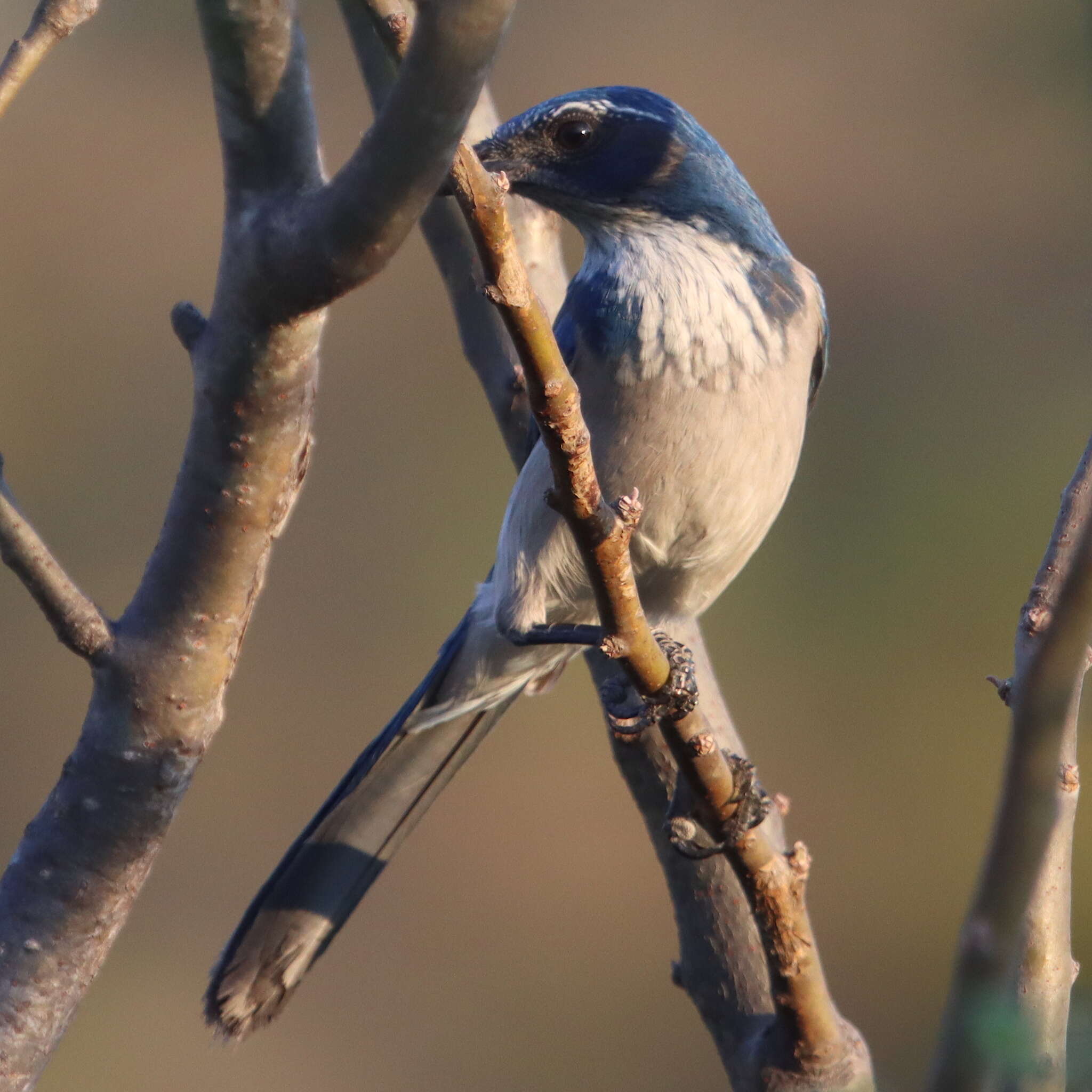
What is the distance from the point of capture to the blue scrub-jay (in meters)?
1.86

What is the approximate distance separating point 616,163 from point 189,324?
2.72ft

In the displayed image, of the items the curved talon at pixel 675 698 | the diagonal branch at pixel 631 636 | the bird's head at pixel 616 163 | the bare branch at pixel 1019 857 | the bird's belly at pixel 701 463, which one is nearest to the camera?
the bare branch at pixel 1019 857

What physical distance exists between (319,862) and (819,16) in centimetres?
423

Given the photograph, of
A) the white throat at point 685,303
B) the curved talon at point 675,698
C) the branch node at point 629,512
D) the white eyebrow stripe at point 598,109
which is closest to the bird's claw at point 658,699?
the curved talon at point 675,698

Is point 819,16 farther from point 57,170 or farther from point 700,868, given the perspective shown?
point 700,868

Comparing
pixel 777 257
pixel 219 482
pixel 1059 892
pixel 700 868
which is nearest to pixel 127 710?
pixel 219 482

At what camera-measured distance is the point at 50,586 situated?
56.9 inches

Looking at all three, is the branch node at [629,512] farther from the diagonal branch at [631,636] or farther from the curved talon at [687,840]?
the curved talon at [687,840]

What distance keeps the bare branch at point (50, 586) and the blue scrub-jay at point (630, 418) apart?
68 centimetres

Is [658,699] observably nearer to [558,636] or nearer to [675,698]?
[675,698]

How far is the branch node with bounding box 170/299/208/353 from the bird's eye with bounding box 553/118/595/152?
0.75 m

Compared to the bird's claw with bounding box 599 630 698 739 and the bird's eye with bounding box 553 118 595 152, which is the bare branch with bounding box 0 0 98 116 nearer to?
the bird's eye with bounding box 553 118 595 152

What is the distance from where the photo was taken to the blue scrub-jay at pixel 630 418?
1.86 meters

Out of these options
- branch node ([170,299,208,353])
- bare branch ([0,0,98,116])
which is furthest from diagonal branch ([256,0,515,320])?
bare branch ([0,0,98,116])
